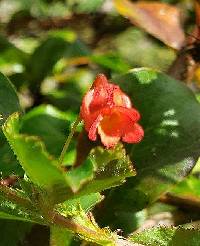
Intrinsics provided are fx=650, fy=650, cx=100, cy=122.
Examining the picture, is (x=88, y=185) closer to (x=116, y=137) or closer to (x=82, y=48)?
(x=116, y=137)

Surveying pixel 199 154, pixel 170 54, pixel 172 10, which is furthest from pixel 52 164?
pixel 170 54

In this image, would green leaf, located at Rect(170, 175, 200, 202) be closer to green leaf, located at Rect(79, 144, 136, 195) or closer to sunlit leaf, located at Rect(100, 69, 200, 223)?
sunlit leaf, located at Rect(100, 69, 200, 223)

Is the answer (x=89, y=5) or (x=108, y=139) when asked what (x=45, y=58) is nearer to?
(x=89, y=5)

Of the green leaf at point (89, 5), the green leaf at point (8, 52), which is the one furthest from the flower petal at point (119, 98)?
the green leaf at point (89, 5)

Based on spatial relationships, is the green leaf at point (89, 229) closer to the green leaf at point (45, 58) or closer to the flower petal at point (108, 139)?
the flower petal at point (108, 139)

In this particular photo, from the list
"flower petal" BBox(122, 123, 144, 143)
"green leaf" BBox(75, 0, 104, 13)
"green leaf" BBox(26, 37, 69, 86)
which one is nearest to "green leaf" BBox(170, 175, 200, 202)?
"flower petal" BBox(122, 123, 144, 143)
